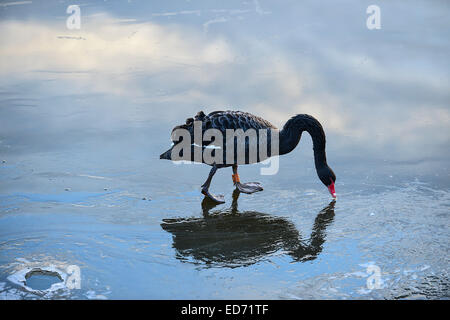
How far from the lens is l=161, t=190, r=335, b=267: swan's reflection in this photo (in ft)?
13.7

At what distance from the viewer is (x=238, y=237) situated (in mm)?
4566

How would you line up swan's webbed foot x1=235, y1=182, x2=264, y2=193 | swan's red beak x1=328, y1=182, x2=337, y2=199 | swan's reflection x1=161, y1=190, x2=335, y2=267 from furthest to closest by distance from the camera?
1. swan's webbed foot x1=235, y1=182, x2=264, y2=193
2. swan's red beak x1=328, y1=182, x2=337, y2=199
3. swan's reflection x1=161, y1=190, x2=335, y2=267

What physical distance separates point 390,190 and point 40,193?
3241 mm

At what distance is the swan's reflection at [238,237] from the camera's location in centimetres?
419

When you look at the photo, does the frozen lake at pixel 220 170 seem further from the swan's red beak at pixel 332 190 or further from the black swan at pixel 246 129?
the black swan at pixel 246 129

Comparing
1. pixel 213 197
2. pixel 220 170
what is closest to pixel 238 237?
pixel 213 197

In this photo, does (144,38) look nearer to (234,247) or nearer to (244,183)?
(244,183)

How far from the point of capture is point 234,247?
14.3 feet

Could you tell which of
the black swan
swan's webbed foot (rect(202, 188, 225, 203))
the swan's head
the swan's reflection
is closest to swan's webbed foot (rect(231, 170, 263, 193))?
the black swan

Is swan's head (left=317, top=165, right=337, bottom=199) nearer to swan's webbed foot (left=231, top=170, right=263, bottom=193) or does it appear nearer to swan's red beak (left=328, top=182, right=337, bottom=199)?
swan's red beak (left=328, top=182, right=337, bottom=199)

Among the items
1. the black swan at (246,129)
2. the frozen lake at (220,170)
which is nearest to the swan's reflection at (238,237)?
the frozen lake at (220,170)

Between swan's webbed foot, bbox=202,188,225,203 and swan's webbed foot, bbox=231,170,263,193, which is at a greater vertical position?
swan's webbed foot, bbox=231,170,263,193
